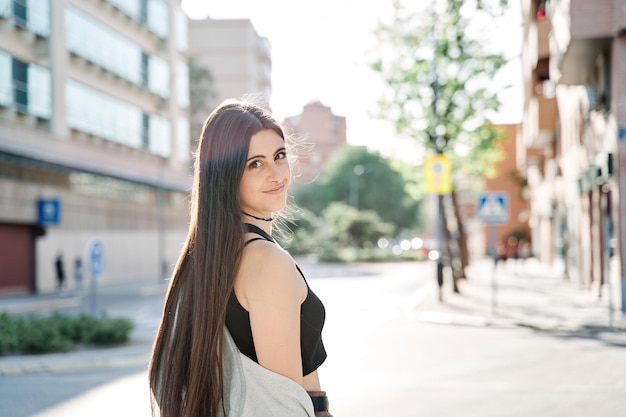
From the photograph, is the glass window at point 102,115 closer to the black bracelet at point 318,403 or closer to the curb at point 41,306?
the curb at point 41,306

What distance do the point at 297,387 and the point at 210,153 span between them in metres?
0.64

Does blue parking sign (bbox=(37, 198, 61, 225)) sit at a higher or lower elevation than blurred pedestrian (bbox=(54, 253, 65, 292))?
higher

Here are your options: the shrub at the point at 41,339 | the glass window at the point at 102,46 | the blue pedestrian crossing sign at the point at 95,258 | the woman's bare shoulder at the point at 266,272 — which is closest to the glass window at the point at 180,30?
the glass window at the point at 102,46

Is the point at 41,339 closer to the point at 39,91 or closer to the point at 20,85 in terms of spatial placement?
the point at 20,85

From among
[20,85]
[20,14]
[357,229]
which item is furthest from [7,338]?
[357,229]

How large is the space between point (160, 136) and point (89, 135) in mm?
10527

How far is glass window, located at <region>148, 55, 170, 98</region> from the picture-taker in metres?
50.3

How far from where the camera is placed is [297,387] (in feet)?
7.49

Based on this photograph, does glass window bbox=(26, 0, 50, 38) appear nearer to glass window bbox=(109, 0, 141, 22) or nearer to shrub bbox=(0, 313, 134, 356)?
glass window bbox=(109, 0, 141, 22)

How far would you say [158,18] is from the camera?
168ft

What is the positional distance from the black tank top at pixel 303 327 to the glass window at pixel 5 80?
32.4m

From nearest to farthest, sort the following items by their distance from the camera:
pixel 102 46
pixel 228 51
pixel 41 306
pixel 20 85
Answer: pixel 41 306 < pixel 20 85 < pixel 102 46 < pixel 228 51

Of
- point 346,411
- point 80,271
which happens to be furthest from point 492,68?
point 346,411

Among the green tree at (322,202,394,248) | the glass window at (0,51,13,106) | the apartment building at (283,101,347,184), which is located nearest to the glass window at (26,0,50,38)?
the glass window at (0,51,13,106)
